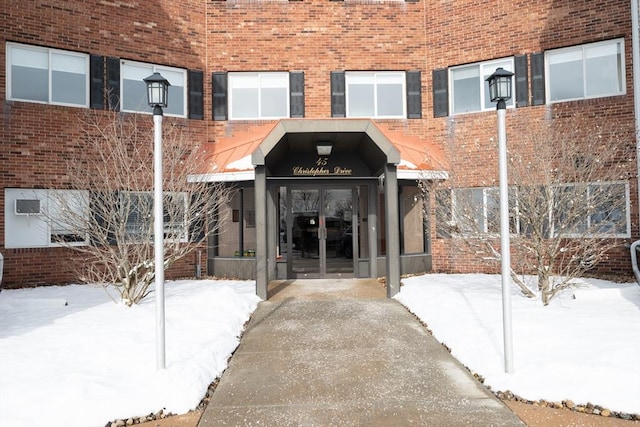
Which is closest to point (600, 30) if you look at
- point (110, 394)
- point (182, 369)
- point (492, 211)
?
point (492, 211)

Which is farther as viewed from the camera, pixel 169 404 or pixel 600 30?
pixel 600 30

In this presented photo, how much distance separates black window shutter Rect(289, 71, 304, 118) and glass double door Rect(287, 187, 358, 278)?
2647 millimetres

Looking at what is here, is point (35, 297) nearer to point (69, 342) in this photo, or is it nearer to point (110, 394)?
point (69, 342)

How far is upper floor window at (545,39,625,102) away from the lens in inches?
434

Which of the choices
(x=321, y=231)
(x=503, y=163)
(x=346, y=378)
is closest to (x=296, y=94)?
(x=321, y=231)

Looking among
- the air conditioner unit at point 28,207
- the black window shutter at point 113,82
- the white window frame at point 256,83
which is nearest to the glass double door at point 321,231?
the white window frame at point 256,83

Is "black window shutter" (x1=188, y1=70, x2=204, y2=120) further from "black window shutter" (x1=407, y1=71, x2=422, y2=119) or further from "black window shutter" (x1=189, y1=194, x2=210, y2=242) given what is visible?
"black window shutter" (x1=407, y1=71, x2=422, y2=119)

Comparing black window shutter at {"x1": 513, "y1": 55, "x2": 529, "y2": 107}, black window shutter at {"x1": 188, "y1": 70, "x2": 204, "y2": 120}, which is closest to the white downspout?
black window shutter at {"x1": 513, "y1": 55, "x2": 529, "y2": 107}

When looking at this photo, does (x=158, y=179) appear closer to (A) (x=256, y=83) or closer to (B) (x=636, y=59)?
(A) (x=256, y=83)

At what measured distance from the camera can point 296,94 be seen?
12.8m

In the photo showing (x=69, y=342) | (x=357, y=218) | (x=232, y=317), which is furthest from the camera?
(x=357, y=218)

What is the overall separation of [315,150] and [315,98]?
2.54 metres

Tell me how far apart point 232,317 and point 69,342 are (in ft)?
8.22

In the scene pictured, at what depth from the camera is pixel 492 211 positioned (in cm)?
877
